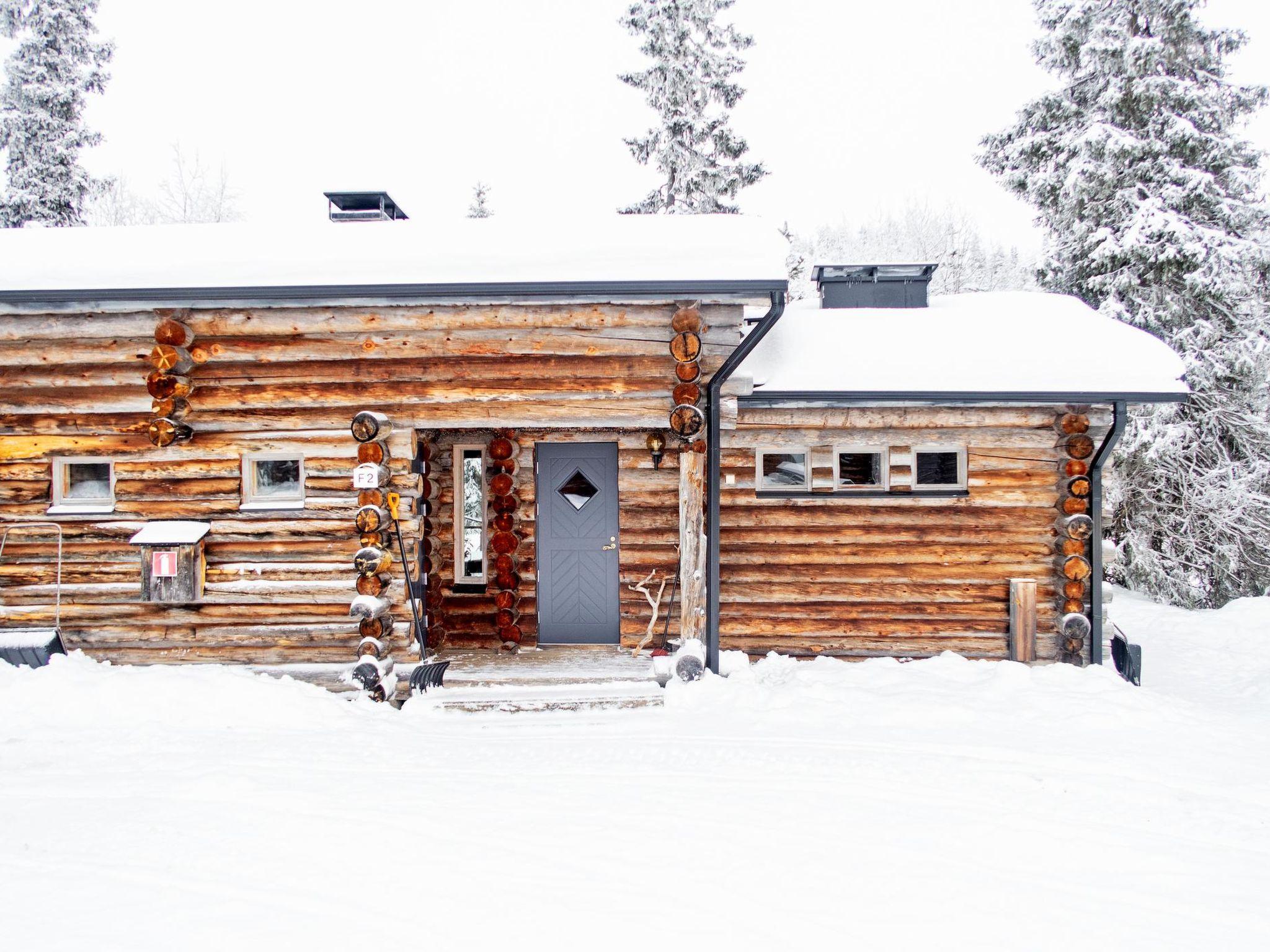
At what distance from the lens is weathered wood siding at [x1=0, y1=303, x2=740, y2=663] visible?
301 inches

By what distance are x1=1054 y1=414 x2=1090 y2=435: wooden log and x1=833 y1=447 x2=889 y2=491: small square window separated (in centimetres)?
213

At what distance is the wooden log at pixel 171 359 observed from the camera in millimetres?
7453

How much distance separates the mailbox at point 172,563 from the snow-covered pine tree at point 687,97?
14.1 meters

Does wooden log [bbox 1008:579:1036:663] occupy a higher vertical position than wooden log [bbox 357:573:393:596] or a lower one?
lower

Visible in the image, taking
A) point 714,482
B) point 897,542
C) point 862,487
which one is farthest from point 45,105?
point 897,542

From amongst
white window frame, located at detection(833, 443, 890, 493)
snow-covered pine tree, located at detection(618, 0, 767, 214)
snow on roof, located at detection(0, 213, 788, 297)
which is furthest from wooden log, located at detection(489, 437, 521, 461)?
snow-covered pine tree, located at detection(618, 0, 767, 214)

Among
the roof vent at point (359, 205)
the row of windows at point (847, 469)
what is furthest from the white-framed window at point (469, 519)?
the roof vent at point (359, 205)

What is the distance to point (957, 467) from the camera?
9398 millimetres

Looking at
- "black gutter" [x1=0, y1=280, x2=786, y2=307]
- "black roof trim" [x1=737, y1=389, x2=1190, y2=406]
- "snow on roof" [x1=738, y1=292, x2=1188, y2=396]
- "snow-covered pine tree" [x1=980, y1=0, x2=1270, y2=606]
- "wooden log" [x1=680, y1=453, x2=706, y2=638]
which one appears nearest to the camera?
"black gutter" [x1=0, y1=280, x2=786, y2=307]

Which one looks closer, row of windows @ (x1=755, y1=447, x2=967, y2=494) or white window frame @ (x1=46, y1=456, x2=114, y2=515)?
white window frame @ (x1=46, y1=456, x2=114, y2=515)

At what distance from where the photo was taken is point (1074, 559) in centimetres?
898

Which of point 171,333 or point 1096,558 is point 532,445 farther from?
point 1096,558

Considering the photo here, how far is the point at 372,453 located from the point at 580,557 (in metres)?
2.98

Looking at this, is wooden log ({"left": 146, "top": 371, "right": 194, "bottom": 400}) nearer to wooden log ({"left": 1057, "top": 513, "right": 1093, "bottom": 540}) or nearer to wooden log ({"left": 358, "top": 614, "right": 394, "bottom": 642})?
wooden log ({"left": 358, "top": 614, "right": 394, "bottom": 642})
